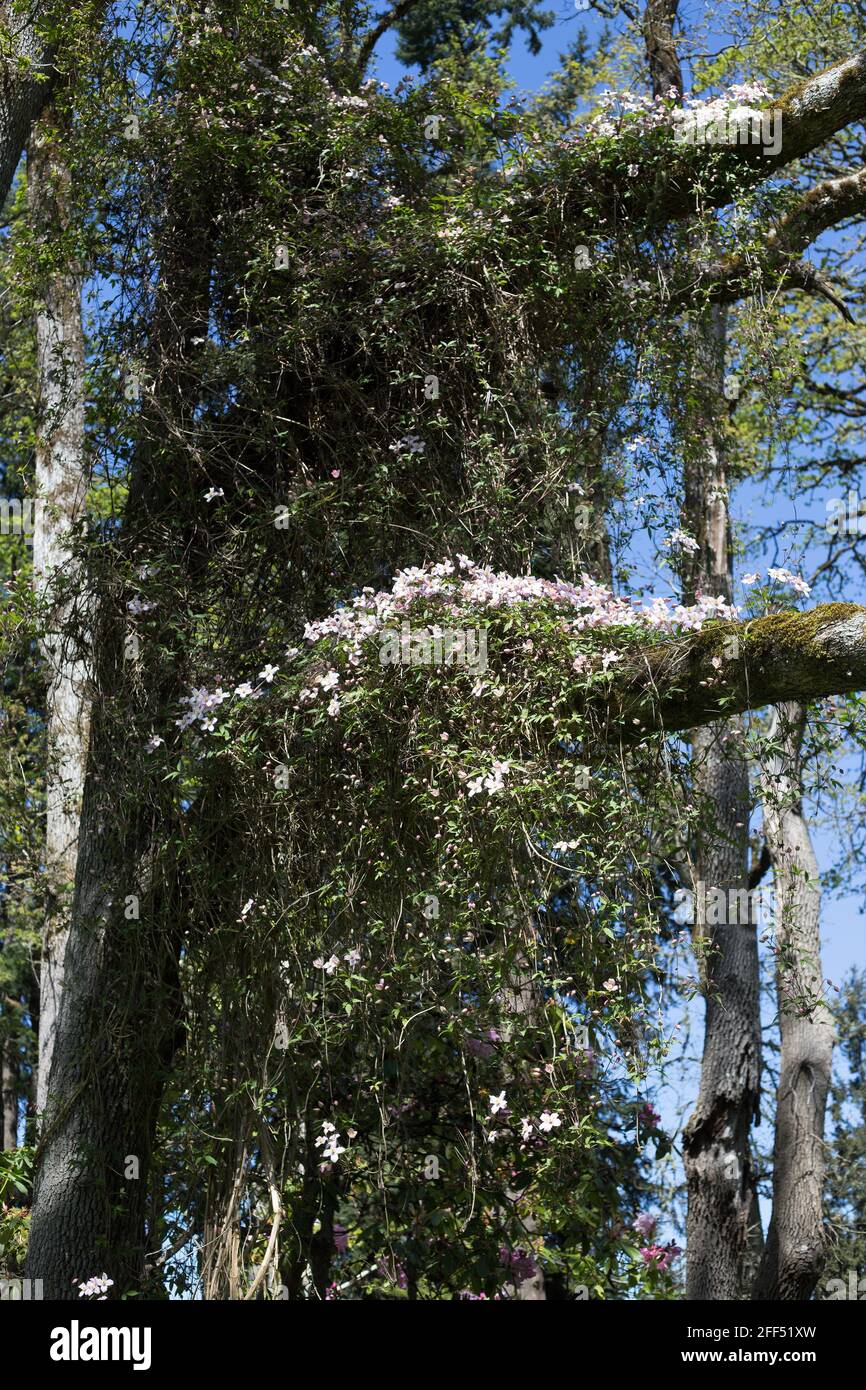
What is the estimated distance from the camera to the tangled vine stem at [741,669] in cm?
391

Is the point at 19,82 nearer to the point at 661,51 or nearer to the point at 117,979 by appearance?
the point at 661,51

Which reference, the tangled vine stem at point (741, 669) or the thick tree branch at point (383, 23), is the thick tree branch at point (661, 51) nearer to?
the thick tree branch at point (383, 23)

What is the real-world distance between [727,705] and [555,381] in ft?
6.24

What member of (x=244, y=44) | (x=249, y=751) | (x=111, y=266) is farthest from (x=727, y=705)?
(x=244, y=44)

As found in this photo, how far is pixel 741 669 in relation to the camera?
4062mm

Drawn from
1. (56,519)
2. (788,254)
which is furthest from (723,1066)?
(56,519)

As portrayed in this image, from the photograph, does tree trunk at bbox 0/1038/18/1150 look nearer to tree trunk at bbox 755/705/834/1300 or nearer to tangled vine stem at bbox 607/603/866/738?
tree trunk at bbox 755/705/834/1300

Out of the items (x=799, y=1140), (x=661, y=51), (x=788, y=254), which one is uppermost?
(x=661, y=51)

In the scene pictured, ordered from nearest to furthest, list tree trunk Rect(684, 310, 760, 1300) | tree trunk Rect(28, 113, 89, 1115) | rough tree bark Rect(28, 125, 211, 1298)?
rough tree bark Rect(28, 125, 211, 1298)
tree trunk Rect(684, 310, 760, 1300)
tree trunk Rect(28, 113, 89, 1115)

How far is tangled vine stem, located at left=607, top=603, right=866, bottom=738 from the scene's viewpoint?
3912 mm

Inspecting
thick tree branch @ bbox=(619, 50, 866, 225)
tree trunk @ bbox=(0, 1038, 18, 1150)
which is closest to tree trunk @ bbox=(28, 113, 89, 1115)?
thick tree branch @ bbox=(619, 50, 866, 225)

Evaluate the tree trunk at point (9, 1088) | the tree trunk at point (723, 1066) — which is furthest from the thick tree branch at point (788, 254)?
the tree trunk at point (9, 1088)
